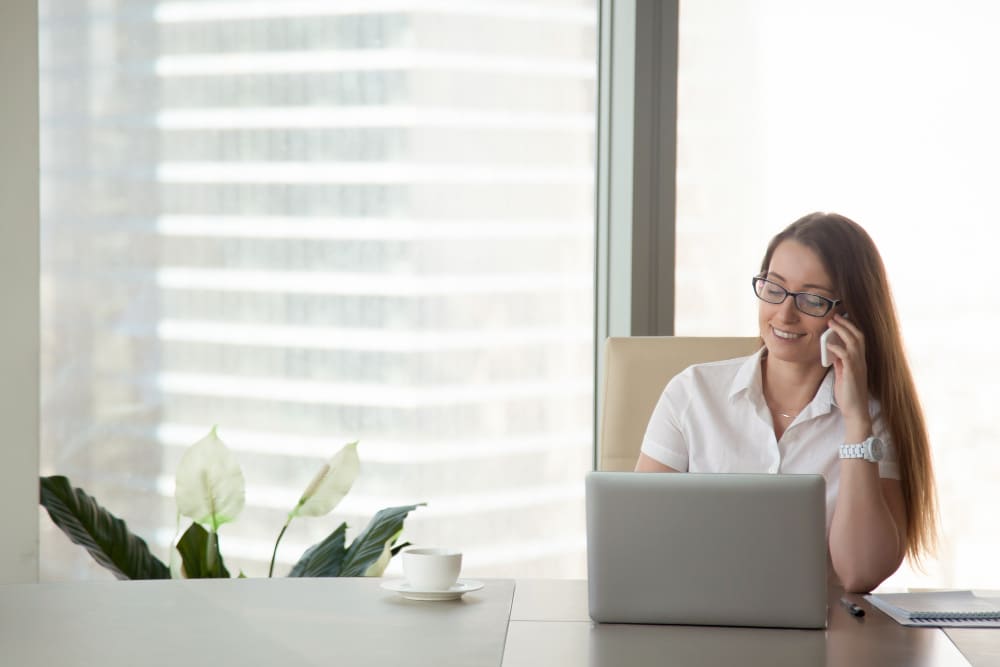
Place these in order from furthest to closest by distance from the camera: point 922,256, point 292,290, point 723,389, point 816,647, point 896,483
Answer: point 292,290 < point 922,256 < point 723,389 < point 896,483 < point 816,647

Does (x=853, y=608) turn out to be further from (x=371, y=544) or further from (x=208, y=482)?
(x=208, y=482)

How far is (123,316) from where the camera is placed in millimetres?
2988

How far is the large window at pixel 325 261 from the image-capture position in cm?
281

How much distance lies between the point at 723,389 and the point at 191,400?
1680 millimetres

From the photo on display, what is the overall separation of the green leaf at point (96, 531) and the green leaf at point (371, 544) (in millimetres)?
474

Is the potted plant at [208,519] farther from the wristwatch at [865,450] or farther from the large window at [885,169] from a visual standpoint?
the wristwatch at [865,450]

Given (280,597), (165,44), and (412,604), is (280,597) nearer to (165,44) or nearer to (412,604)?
(412,604)

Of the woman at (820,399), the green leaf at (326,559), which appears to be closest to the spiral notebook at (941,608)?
the woman at (820,399)

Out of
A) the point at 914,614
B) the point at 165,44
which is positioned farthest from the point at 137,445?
the point at 914,614

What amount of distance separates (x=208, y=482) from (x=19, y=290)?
647 millimetres

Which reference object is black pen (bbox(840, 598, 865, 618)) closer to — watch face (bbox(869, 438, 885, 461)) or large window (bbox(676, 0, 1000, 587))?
watch face (bbox(869, 438, 885, 461))

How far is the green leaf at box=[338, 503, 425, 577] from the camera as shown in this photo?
2.41 m

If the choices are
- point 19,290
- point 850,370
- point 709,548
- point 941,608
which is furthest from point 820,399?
point 19,290

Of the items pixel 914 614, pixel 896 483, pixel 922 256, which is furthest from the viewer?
pixel 922 256
